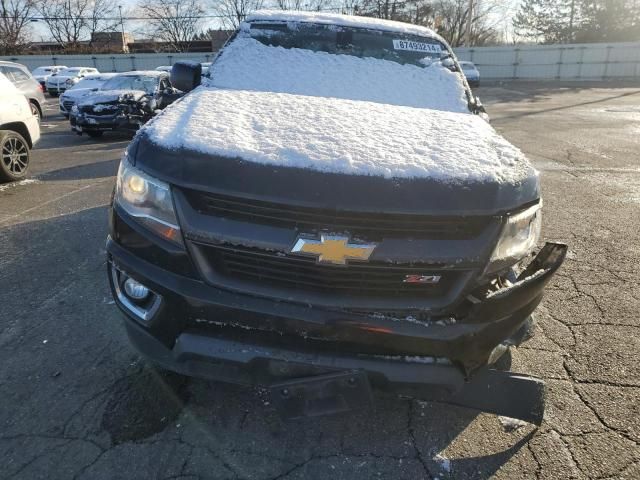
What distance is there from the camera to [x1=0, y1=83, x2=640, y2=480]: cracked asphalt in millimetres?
2066

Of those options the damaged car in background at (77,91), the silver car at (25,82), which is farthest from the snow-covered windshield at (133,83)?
the damaged car in background at (77,91)

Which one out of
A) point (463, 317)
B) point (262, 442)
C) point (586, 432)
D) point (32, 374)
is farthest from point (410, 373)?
point (32, 374)

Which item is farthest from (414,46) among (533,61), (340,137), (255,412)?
(533,61)

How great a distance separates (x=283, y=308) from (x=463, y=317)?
72 centimetres

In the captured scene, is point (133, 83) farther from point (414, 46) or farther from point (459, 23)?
point (459, 23)

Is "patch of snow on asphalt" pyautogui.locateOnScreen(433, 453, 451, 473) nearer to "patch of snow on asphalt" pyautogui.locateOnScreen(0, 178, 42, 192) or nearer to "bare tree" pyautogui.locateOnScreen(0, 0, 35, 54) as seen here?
"patch of snow on asphalt" pyautogui.locateOnScreen(0, 178, 42, 192)

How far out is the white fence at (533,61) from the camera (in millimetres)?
34969

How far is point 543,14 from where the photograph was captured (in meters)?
59.4

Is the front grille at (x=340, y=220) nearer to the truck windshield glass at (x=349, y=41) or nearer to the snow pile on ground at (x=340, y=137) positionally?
the snow pile on ground at (x=340, y=137)

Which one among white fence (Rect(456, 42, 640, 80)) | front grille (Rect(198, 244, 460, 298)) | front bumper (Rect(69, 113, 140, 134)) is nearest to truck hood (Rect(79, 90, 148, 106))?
front bumper (Rect(69, 113, 140, 134))

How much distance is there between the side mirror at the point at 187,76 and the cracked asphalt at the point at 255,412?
1.66 meters

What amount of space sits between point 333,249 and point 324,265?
0.07m

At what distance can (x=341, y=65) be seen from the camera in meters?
3.65

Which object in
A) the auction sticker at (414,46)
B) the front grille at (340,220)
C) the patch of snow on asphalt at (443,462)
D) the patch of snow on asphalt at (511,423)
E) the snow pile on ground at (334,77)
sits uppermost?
the auction sticker at (414,46)
